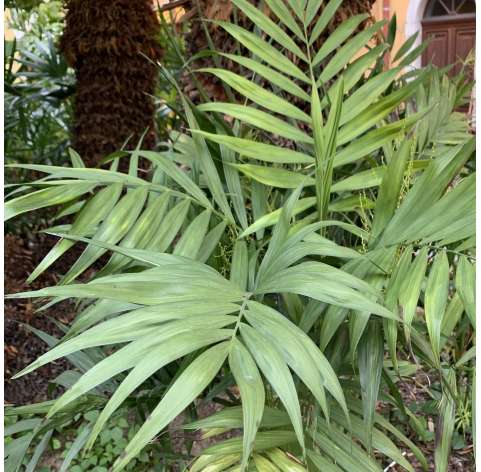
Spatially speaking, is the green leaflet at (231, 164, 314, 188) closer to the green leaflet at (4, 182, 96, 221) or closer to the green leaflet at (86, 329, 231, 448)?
the green leaflet at (4, 182, 96, 221)

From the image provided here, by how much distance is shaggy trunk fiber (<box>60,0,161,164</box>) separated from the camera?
10.0 ft

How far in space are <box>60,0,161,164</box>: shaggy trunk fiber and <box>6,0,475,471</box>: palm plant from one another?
1865mm

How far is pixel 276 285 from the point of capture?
0.82 metres

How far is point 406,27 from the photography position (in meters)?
7.39

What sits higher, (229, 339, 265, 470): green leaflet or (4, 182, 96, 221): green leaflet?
(4, 182, 96, 221): green leaflet

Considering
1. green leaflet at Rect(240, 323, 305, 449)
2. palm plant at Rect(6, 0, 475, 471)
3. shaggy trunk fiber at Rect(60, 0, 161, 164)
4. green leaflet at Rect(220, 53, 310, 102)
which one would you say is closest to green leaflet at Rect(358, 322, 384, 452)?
palm plant at Rect(6, 0, 475, 471)

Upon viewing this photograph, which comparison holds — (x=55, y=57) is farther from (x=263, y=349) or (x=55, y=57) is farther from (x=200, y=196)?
(x=263, y=349)

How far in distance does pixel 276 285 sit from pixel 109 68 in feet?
8.37

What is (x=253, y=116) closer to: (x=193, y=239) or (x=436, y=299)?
(x=193, y=239)

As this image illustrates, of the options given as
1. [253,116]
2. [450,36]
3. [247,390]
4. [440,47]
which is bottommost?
[247,390]

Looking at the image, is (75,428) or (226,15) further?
(75,428)

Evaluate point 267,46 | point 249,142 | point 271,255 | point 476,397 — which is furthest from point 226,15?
point 476,397

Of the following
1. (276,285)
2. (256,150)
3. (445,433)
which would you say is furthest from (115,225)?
(445,433)

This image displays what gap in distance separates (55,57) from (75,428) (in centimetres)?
223
